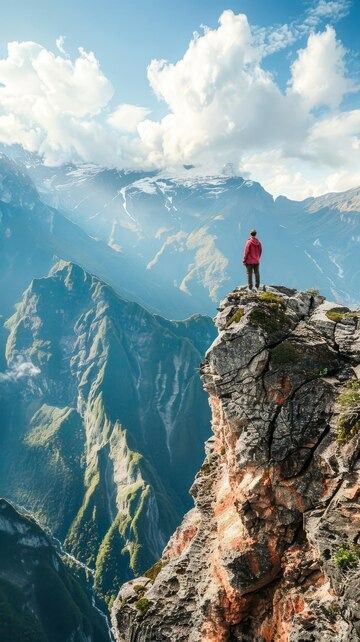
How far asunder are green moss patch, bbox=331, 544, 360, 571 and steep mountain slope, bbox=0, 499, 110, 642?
524ft

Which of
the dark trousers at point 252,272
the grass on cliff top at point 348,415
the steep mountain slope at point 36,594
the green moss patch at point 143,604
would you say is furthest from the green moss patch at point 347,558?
the steep mountain slope at point 36,594

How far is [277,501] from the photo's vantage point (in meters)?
25.9

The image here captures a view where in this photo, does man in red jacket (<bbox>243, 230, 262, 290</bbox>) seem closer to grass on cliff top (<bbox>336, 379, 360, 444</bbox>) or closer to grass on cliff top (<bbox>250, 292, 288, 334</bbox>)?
grass on cliff top (<bbox>250, 292, 288, 334</bbox>)

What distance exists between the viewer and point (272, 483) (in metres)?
26.2

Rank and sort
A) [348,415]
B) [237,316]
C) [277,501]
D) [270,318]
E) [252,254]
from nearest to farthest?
[348,415] < [277,501] < [270,318] < [237,316] < [252,254]

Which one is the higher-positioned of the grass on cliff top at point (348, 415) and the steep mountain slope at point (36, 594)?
the grass on cliff top at point (348, 415)

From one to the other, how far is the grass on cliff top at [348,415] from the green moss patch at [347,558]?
5.56 metres

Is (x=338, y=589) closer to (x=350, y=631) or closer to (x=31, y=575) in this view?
(x=350, y=631)

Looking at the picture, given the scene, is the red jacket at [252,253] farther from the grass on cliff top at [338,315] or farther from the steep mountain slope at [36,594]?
the steep mountain slope at [36,594]

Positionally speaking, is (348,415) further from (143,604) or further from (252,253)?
(143,604)

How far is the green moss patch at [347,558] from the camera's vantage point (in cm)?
2030

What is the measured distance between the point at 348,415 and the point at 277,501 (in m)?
6.78

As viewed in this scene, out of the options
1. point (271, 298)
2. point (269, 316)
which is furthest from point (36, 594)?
point (269, 316)

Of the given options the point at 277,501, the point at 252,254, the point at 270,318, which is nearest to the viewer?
the point at 277,501
